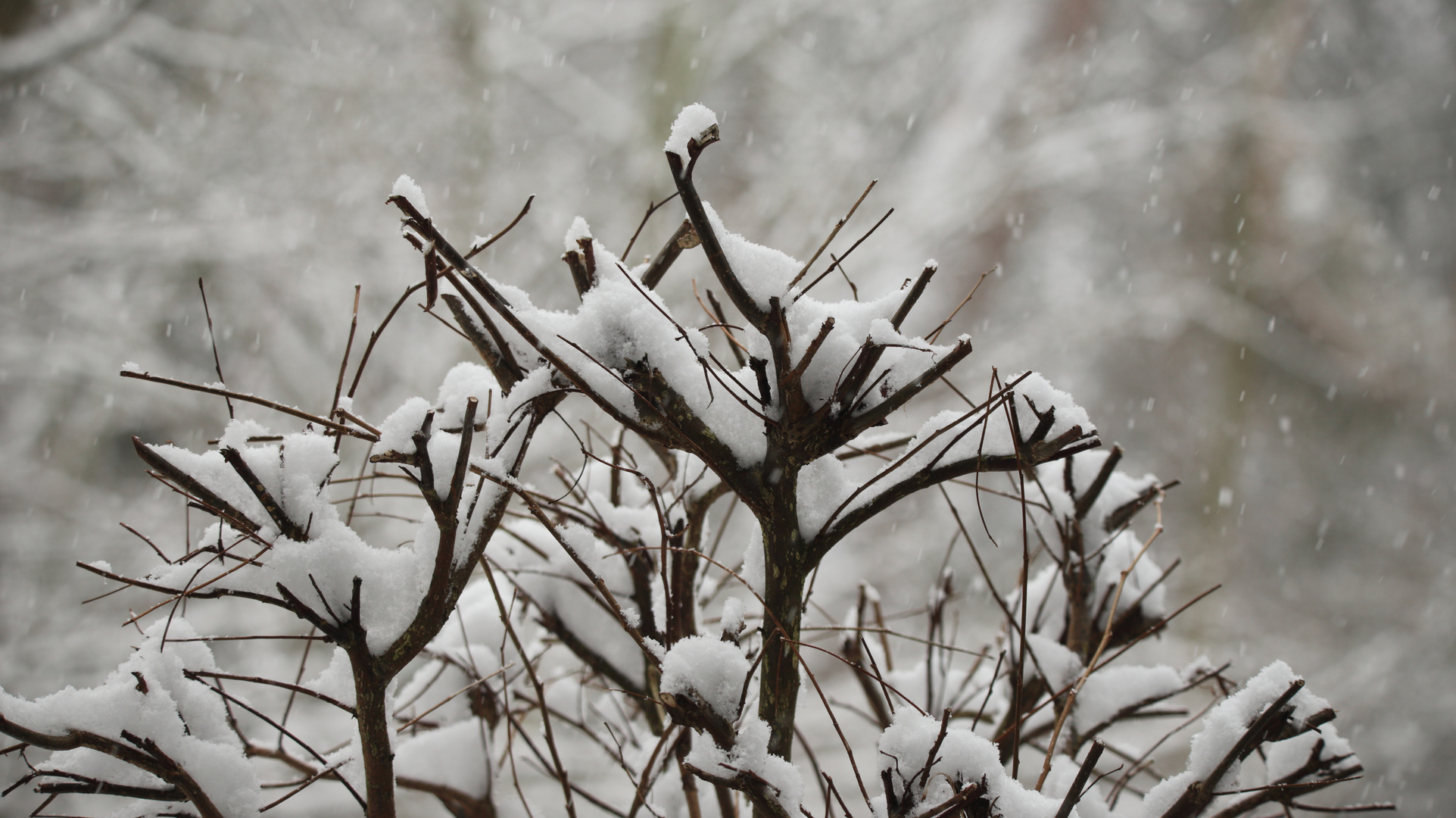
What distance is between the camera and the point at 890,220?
181 inches

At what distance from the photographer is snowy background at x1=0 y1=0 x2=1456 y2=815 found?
3.12 m

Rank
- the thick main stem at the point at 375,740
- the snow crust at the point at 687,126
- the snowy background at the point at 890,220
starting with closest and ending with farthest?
the snow crust at the point at 687,126 < the thick main stem at the point at 375,740 < the snowy background at the point at 890,220

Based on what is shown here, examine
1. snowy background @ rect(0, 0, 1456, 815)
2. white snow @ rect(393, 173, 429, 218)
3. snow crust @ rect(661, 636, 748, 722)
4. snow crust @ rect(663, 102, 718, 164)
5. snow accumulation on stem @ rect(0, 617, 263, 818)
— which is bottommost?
snow accumulation on stem @ rect(0, 617, 263, 818)

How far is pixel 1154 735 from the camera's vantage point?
4.52 meters

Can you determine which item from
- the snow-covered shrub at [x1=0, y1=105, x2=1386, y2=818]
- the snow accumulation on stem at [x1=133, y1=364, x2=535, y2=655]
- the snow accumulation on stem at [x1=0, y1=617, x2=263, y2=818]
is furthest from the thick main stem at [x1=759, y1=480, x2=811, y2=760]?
the snow accumulation on stem at [x1=0, y1=617, x2=263, y2=818]

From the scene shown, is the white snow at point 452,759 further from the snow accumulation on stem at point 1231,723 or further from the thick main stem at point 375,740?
the snow accumulation on stem at point 1231,723

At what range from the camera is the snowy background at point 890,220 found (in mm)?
3123

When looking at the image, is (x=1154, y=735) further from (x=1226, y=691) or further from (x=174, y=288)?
(x=174, y=288)

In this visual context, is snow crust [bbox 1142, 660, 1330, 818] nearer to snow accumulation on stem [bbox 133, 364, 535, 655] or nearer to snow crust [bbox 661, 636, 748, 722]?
snow crust [bbox 661, 636, 748, 722]

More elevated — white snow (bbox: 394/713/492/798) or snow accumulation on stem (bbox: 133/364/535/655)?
snow accumulation on stem (bbox: 133/364/535/655)

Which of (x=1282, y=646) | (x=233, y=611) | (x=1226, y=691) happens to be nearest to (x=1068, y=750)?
(x=1226, y=691)

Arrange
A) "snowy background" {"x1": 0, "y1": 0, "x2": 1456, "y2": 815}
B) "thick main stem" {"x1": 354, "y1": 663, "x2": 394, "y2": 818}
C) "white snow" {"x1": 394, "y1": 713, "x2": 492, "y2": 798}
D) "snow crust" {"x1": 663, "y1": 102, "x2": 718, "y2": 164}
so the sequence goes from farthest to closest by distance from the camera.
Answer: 1. "snowy background" {"x1": 0, "y1": 0, "x2": 1456, "y2": 815}
2. "white snow" {"x1": 394, "y1": 713, "x2": 492, "y2": 798}
3. "thick main stem" {"x1": 354, "y1": 663, "x2": 394, "y2": 818}
4. "snow crust" {"x1": 663, "y1": 102, "x2": 718, "y2": 164}

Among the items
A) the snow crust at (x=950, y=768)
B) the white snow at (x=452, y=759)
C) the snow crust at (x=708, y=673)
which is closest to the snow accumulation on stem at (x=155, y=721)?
the white snow at (x=452, y=759)

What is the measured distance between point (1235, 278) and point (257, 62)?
6.34m
